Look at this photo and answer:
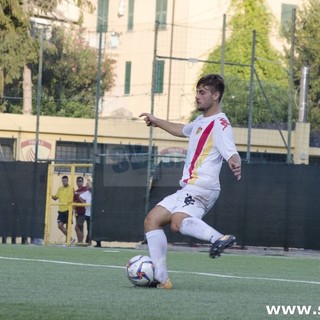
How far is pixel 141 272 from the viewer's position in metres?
10.7

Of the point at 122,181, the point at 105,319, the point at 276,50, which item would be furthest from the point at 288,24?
the point at 105,319

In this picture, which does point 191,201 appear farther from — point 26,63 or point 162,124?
point 26,63

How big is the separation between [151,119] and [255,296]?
2171 mm

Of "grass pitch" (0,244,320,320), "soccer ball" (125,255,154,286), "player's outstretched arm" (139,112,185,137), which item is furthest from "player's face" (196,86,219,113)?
"grass pitch" (0,244,320,320)

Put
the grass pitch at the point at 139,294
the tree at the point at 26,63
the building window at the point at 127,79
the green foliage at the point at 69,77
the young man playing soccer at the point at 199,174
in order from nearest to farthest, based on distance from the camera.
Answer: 1. the grass pitch at the point at 139,294
2. the young man playing soccer at the point at 199,174
3. the tree at the point at 26,63
4. the green foliage at the point at 69,77
5. the building window at the point at 127,79

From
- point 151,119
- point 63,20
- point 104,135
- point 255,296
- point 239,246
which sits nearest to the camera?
point 255,296

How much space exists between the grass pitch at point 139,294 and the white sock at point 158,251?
0.56 feet

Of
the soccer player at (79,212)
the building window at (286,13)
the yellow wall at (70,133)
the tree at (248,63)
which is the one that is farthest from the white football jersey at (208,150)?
the building window at (286,13)

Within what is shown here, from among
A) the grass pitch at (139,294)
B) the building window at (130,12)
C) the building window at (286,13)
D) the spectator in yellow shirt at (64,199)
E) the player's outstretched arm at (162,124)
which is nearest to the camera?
the grass pitch at (139,294)

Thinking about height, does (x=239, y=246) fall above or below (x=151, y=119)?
below

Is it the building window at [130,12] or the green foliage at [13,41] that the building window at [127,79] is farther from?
the green foliage at [13,41]

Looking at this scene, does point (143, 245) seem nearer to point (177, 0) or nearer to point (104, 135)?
point (104, 135)

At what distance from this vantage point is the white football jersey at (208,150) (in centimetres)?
1066

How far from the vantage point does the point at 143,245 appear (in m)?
26.8
